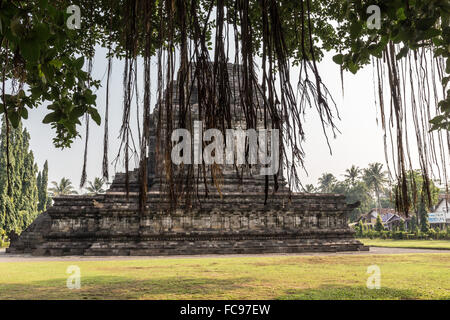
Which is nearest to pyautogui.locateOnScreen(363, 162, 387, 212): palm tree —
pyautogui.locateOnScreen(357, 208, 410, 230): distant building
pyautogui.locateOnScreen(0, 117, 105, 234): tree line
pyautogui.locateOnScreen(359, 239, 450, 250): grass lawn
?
pyautogui.locateOnScreen(357, 208, 410, 230): distant building

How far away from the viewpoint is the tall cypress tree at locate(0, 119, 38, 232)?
86.3ft

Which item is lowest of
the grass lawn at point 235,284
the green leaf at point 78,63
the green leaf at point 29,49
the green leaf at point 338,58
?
the grass lawn at point 235,284

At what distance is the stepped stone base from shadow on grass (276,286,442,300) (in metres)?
8.66

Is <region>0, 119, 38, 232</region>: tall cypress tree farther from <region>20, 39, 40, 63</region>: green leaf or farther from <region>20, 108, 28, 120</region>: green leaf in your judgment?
<region>20, 39, 40, 63</region>: green leaf

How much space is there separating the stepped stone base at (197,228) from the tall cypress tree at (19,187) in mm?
12986

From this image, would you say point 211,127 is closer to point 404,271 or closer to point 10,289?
point 10,289

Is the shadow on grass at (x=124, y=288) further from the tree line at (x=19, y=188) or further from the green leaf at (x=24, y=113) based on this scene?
the tree line at (x=19, y=188)

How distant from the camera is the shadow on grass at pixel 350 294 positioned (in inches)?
200

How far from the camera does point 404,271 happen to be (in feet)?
26.9

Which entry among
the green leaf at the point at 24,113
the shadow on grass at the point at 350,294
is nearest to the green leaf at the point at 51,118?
the green leaf at the point at 24,113

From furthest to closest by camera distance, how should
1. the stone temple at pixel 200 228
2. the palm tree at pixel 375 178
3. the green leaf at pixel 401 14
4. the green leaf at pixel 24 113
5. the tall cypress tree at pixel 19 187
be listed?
the palm tree at pixel 375 178 → the tall cypress tree at pixel 19 187 → the stone temple at pixel 200 228 → the green leaf at pixel 24 113 → the green leaf at pixel 401 14
